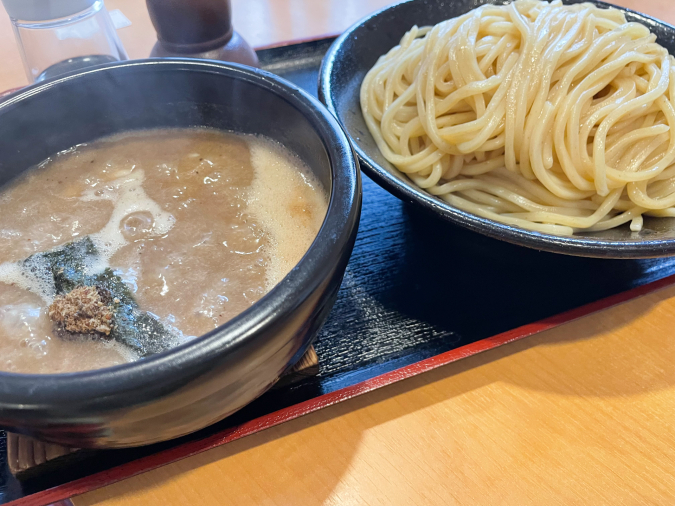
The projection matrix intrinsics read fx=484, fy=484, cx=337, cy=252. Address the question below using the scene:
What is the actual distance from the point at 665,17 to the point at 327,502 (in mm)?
3063

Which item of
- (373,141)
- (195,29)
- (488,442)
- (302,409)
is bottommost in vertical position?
(488,442)

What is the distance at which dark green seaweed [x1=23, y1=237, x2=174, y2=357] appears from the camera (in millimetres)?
854

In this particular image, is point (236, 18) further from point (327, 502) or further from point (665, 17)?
point (327, 502)

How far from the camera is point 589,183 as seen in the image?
1.34 meters

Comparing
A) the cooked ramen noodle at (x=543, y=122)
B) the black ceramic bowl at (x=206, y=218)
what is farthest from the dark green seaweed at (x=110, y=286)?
the cooked ramen noodle at (x=543, y=122)

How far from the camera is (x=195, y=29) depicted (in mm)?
1591

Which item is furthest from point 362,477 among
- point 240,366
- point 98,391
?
point 98,391

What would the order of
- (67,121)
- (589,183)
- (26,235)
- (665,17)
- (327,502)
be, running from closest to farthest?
1. (327,502)
2. (26,235)
3. (67,121)
4. (589,183)
5. (665,17)

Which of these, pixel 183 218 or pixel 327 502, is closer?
pixel 327 502

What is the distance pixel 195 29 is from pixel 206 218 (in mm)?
875

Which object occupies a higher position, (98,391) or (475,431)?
(98,391)

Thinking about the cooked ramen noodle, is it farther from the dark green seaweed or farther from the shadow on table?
the dark green seaweed

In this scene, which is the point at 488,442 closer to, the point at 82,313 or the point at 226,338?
the point at 226,338

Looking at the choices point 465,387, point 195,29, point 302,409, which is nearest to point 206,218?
point 302,409
